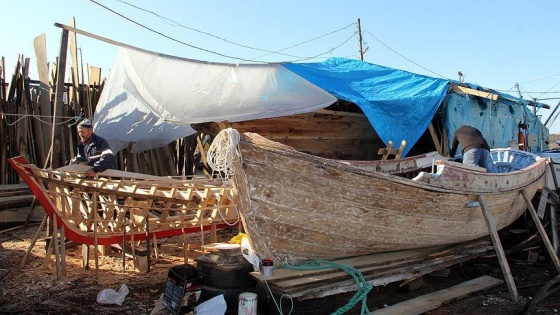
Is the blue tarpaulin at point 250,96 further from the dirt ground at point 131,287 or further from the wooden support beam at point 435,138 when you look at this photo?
the dirt ground at point 131,287

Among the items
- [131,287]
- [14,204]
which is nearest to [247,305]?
[131,287]

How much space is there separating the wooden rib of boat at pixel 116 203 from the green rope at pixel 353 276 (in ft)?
4.02

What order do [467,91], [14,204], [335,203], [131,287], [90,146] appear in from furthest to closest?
[467,91] < [14,204] < [90,146] < [131,287] < [335,203]

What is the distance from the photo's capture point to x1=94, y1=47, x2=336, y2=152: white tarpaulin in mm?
6477

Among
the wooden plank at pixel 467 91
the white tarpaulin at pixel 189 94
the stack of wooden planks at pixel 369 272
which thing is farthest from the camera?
the wooden plank at pixel 467 91

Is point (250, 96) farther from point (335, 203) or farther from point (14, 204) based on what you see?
point (14, 204)

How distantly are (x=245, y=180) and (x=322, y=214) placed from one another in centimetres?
83

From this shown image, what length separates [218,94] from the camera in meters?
6.62

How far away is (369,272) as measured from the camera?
423 cm

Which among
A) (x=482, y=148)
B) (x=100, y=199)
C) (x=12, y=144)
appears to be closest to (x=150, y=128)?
(x=100, y=199)

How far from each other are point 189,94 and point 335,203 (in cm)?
344

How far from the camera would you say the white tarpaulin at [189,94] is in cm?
648

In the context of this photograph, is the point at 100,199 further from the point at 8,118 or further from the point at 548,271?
the point at 548,271

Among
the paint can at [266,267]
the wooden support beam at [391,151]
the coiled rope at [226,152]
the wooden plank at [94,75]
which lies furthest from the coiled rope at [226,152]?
the wooden plank at [94,75]
